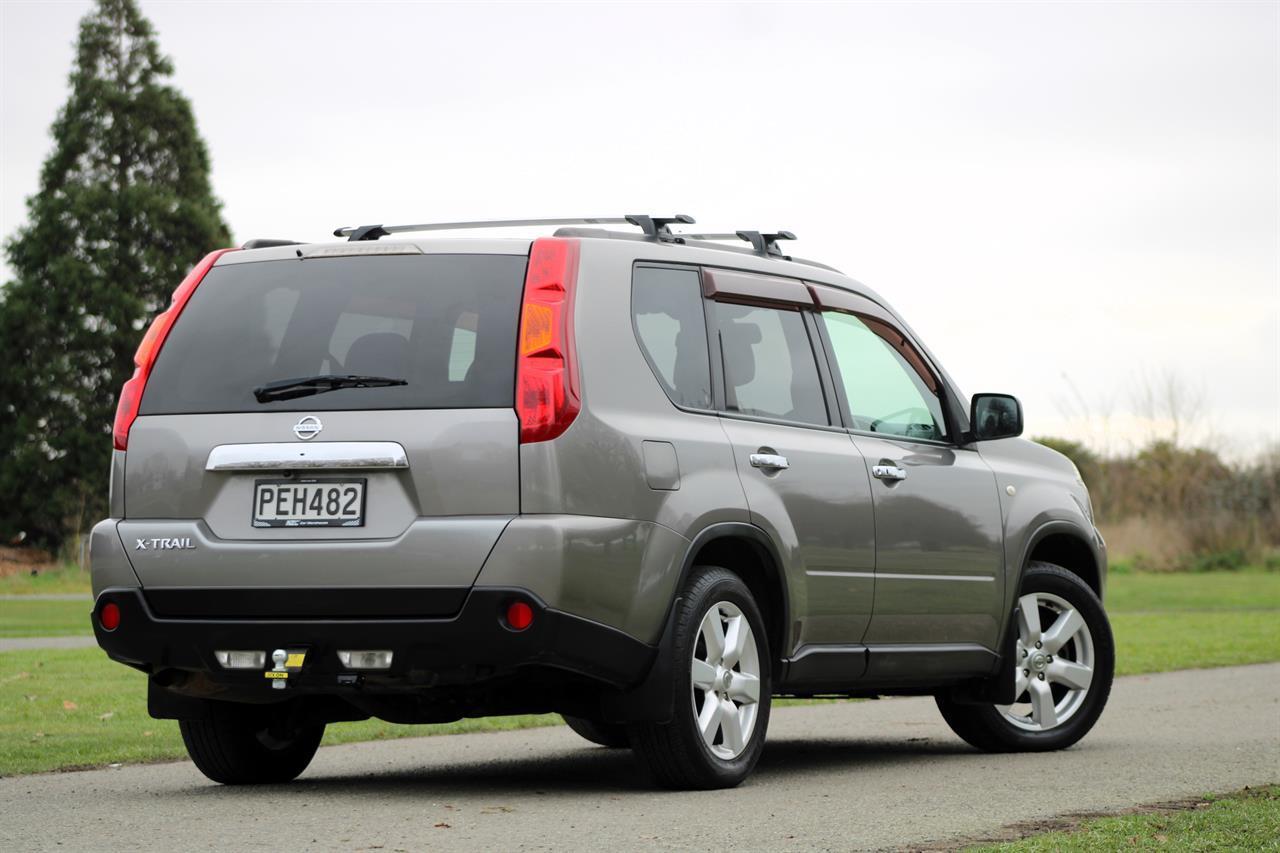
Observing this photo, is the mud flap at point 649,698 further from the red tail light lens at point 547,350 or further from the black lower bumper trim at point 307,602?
the red tail light lens at point 547,350

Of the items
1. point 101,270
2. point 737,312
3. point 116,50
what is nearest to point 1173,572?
point 101,270

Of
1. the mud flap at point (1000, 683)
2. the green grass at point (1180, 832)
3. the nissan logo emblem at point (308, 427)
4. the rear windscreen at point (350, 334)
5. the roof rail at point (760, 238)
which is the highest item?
the roof rail at point (760, 238)

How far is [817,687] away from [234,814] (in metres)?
2.58

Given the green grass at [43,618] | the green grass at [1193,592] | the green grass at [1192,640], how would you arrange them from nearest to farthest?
the green grass at [1192,640] → the green grass at [43,618] → the green grass at [1193,592]

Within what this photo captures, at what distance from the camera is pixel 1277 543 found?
1620 inches

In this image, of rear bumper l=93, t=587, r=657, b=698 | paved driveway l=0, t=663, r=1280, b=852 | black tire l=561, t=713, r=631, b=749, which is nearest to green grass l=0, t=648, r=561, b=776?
paved driveway l=0, t=663, r=1280, b=852

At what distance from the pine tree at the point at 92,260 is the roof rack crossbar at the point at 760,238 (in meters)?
41.3

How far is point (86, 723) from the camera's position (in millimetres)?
10961

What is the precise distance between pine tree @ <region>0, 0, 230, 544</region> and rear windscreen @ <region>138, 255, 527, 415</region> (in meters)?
41.8

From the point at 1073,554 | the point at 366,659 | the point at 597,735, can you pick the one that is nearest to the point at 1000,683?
the point at 1073,554

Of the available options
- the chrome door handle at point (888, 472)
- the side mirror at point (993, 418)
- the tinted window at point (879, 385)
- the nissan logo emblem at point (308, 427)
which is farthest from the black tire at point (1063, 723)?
the nissan logo emblem at point (308, 427)

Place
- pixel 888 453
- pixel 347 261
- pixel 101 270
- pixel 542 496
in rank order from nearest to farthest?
pixel 542 496 < pixel 347 261 < pixel 888 453 < pixel 101 270

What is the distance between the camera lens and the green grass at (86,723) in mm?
9156

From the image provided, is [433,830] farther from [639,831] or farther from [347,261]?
[347,261]
